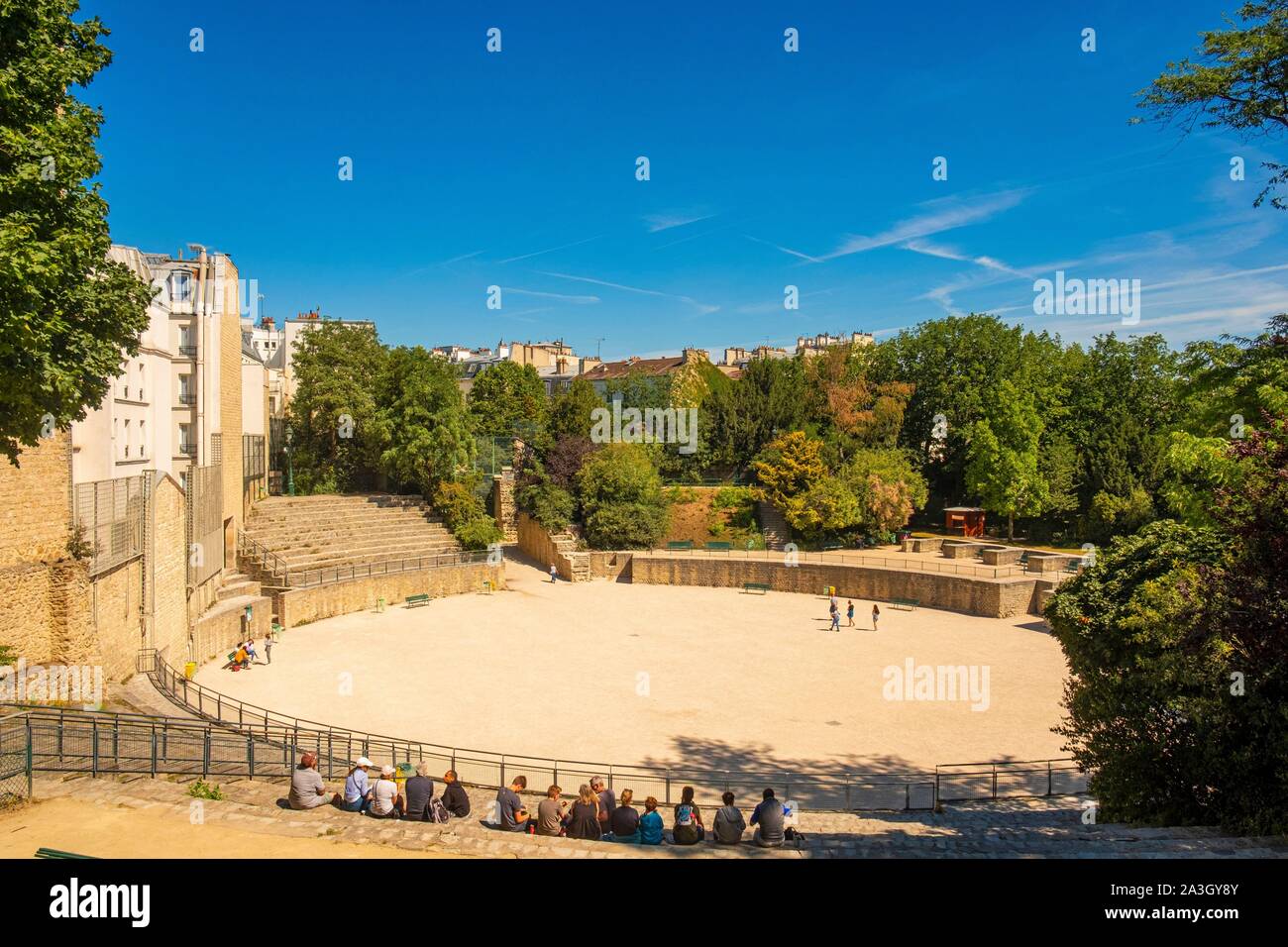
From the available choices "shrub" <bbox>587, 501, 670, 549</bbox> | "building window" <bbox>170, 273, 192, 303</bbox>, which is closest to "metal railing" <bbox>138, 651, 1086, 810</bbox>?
"building window" <bbox>170, 273, 192, 303</bbox>

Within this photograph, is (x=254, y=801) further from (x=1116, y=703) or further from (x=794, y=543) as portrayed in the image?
(x=794, y=543)

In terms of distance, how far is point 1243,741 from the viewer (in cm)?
995

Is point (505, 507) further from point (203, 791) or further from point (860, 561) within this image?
point (203, 791)

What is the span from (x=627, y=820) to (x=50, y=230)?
12.3m

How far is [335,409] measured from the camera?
4353cm

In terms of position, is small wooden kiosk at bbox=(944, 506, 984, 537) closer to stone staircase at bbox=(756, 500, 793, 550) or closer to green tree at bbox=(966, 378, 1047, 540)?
green tree at bbox=(966, 378, 1047, 540)

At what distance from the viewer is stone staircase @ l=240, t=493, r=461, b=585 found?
32344 millimetres

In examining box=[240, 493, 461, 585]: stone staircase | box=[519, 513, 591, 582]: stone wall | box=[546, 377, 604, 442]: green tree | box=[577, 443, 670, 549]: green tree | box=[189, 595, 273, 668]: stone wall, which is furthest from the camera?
box=[546, 377, 604, 442]: green tree

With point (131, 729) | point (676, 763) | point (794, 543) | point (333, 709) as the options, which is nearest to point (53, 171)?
point (131, 729)

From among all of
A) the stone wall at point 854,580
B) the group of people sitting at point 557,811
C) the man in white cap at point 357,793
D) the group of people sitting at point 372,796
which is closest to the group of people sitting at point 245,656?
the group of people sitting at point 557,811

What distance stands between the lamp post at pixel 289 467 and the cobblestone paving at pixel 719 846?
3505 centimetres

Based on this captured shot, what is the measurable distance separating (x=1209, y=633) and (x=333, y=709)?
18.0 meters

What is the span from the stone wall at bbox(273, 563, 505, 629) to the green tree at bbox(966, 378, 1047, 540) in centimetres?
2483

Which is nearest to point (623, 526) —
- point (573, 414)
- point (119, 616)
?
point (573, 414)
